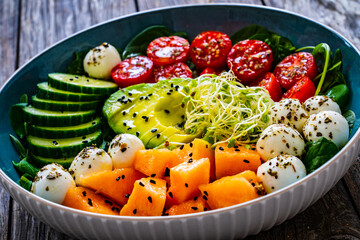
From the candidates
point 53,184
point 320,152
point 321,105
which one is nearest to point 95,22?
point 53,184

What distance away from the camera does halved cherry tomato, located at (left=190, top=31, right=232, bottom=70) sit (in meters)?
3.01

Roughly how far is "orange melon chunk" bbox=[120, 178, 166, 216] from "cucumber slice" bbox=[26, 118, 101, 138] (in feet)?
2.45

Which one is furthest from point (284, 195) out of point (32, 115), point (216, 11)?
point (216, 11)

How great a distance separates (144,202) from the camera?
1973mm

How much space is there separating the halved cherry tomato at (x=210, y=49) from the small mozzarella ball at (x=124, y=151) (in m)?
0.94

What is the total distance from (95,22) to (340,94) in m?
2.34

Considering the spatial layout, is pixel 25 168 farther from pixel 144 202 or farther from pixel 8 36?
pixel 8 36

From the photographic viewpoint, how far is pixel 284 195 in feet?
5.93

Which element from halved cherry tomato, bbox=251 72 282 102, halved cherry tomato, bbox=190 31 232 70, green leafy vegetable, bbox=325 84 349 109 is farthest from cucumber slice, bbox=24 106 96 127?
green leafy vegetable, bbox=325 84 349 109

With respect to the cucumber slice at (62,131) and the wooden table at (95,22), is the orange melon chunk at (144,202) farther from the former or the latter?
the cucumber slice at (62,131)

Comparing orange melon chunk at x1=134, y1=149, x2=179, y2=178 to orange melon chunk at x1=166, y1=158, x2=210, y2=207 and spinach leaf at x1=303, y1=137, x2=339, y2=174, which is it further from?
spinach leaf at x1=303, y1=137, x2=339, y2=174

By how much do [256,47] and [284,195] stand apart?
137 centimetres

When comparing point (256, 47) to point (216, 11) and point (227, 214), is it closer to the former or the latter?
point (216, 11)

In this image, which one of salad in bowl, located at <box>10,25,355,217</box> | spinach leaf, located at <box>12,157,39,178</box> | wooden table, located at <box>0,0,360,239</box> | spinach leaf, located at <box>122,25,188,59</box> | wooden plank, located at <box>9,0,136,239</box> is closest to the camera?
salad in bowl, located at <box>10,25,355,217</box>
